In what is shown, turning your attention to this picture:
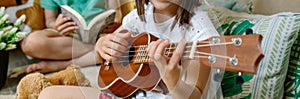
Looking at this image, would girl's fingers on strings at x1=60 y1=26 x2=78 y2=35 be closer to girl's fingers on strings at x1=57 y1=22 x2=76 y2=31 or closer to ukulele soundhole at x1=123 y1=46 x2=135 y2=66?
girl's fingers on strings at x1=57 y1=22 x2=76 y2=31

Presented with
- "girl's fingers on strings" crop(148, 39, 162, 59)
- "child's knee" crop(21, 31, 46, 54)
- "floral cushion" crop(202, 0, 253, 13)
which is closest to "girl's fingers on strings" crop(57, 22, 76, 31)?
"child's knee" crop(21, 31, 46, 54)

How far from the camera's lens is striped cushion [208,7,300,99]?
879 mm

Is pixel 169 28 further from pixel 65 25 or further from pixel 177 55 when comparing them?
pixel 65 25

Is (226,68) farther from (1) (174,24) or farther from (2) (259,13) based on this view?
(2) (259,13)

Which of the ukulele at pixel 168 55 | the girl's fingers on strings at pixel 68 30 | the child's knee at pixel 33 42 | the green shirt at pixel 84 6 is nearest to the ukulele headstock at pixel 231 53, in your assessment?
the ukulele at pixel 168 55

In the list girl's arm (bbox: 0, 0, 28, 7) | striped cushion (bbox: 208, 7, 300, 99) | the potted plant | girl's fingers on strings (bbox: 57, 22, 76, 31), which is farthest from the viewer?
girl's arm (bbox: 0, 0, 28, 7)

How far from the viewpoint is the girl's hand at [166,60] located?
0.66 meters

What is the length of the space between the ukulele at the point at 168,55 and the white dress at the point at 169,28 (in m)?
0.03

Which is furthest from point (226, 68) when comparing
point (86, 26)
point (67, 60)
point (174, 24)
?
point (67, 60)

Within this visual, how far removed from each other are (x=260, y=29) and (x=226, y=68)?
0.37 m

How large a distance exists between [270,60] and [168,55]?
33 cm

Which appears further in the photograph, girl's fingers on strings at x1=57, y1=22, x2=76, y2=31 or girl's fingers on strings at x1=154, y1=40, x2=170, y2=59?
girl's fingers on strings at x1=57, y1=22, x2=76, y2=31

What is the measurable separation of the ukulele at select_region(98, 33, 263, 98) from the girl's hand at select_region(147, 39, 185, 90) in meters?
0.01

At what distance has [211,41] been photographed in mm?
636
